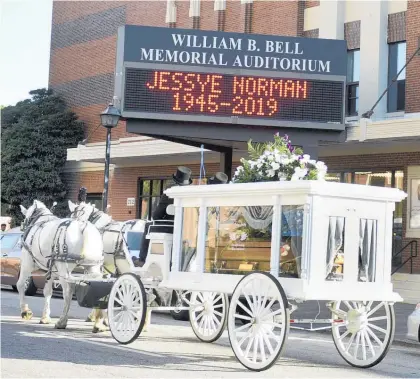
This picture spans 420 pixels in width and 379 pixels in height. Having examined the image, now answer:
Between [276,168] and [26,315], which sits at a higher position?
[276,168]

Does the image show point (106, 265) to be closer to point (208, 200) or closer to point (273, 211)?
point (208, 200)

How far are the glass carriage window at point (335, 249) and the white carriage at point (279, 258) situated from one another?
1 centimetres

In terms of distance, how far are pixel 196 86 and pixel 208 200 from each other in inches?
355

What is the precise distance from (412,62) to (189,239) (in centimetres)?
1510

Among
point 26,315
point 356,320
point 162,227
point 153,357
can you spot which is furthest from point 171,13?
point 356,320

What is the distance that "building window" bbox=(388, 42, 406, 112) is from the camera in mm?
24562

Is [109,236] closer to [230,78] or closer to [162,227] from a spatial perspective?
[162,227]

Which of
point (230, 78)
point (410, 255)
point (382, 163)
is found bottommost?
point (410, 255)

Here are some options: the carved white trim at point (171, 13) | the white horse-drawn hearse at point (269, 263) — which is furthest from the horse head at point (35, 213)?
the carved white trim at point (171, 13)

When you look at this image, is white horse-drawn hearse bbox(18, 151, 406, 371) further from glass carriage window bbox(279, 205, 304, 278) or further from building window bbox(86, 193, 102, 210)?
building window bbox(86, 193, 102, 210)

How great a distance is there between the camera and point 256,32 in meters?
28.1

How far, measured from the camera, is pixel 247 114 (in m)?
19.3

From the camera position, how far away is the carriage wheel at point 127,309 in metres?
10.9

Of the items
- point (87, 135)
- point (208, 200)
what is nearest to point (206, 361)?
point (208, 200)
